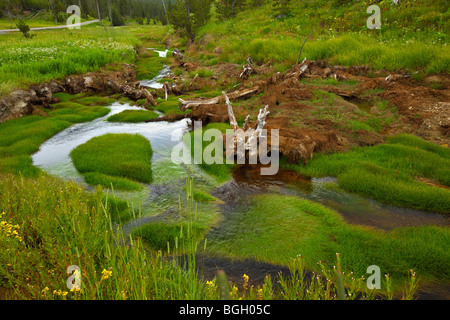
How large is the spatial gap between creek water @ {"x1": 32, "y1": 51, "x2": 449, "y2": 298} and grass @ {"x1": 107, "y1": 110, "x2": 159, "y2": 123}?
332cm

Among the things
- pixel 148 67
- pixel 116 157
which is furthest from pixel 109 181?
pixel 148 67

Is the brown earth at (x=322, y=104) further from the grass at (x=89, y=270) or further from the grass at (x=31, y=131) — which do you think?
the grass at (x=89, y=270)

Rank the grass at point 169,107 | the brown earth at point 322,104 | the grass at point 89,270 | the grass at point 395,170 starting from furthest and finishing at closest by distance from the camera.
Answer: the grass at point 169,107
the brown earth at point 322,104
the grass at point 395,170
the grass at point 89,270

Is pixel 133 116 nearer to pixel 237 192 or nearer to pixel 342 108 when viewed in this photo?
pixel 237 192

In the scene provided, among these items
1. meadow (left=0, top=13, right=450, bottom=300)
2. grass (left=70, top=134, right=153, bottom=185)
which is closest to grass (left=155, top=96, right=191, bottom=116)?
meadow (left=0, top=13, right=450, bottom=300)

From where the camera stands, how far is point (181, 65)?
1294 inches

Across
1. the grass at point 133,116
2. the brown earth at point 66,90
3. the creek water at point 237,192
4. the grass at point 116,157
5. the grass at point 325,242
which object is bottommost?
the grass at point 325,242

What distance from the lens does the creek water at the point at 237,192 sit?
6.59 metres

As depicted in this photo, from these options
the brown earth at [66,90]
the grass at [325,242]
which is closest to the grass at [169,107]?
the brown earth at [66,90]

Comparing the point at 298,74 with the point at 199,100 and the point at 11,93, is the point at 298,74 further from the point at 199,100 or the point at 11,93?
the point at 11,93

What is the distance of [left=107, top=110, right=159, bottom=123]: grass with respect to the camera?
1625 cm

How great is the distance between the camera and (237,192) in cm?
852

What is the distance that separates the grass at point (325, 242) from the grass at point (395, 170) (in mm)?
1422
